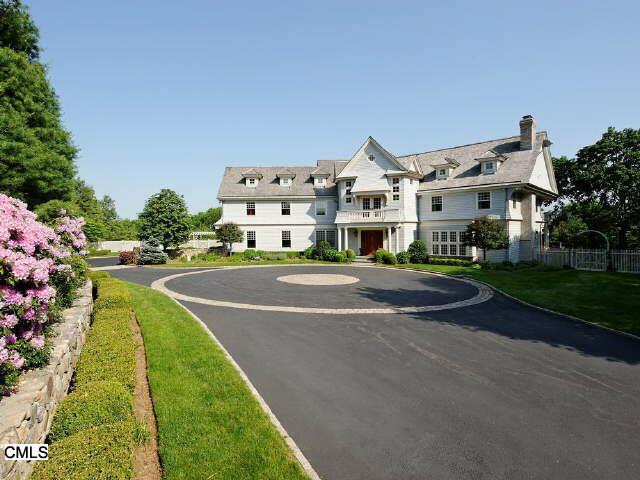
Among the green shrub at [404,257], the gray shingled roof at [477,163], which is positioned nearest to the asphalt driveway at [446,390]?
the green shrub at [404,257]

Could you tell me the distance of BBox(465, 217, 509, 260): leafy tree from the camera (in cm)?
2594

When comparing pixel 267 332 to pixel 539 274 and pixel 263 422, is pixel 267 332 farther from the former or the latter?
pixel 539 274

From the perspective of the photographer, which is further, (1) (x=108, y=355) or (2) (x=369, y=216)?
(2) (x=369, y=216)

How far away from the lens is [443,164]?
33.0 meters

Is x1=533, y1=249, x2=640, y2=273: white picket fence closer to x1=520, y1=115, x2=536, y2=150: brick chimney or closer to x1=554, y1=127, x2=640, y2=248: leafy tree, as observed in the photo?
x1=520, y1=115, x2=536, y2=150: brick chimney

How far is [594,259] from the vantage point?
2448cm

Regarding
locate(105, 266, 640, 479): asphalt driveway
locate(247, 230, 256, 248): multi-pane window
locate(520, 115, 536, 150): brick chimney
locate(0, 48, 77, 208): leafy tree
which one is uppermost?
locate(520, 115, 536, 150): brick chimney

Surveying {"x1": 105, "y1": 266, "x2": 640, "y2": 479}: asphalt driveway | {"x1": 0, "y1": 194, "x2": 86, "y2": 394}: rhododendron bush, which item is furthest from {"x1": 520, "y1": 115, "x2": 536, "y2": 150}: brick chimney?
{"x1": 0, "y1": 194, "x2": 86, "y2": 394}: rhododendron bush

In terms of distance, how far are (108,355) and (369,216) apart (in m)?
29.3

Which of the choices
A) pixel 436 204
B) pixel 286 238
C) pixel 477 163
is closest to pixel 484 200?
pixel 436 204

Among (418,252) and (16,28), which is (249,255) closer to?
(418,252)

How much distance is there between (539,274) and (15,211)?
27.5 m

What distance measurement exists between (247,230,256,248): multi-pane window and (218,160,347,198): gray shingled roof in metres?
4.38

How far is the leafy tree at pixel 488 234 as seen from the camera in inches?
1021
